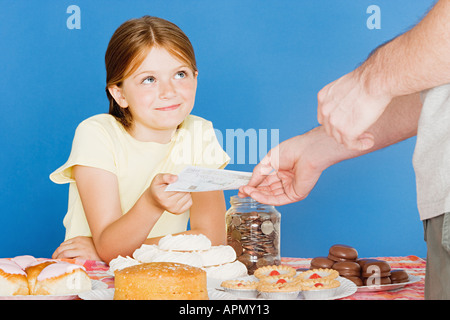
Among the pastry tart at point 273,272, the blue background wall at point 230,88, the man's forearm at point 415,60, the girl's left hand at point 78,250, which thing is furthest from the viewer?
the blue background wall at point 230,88

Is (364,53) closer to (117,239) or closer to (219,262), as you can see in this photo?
(117,239)

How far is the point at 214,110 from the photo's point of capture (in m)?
3.25

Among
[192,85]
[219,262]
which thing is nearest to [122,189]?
[192,85]

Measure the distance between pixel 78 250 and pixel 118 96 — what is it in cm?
62

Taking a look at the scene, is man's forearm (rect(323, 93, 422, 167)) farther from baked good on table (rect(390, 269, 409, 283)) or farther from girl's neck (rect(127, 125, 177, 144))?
girl's neck (rect(127, 125, 177, 144))

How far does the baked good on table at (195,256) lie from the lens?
3.73 ft

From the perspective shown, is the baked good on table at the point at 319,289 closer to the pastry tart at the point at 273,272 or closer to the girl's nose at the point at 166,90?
the pastry tart at the point at 273,272

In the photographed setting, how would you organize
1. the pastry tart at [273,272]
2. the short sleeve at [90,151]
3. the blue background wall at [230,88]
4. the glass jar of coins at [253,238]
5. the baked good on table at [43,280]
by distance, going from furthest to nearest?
the blue background wall at [230,88], the short sleeve at [90,151], the glass jar of coins at [253,238], the pastry tart at [273,272], the baked good on table at [43,280]

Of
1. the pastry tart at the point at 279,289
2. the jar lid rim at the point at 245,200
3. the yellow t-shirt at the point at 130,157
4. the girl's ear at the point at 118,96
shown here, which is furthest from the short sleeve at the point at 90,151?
the pastry tart at the point at 279,289

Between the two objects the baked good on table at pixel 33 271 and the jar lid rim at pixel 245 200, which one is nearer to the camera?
the baked good on table at pixel 33 271

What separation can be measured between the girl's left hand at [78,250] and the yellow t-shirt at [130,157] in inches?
9.4

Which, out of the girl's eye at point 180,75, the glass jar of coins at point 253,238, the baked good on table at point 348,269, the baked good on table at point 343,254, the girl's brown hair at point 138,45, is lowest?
the baked good on table at point 348,269

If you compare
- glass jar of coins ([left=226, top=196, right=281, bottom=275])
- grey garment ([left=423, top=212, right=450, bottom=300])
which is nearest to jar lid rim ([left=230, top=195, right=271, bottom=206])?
glass jar of coins ([left=226, top=196, right=281, bottom=275])

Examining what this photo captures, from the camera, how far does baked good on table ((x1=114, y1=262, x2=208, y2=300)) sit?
2.88ft
